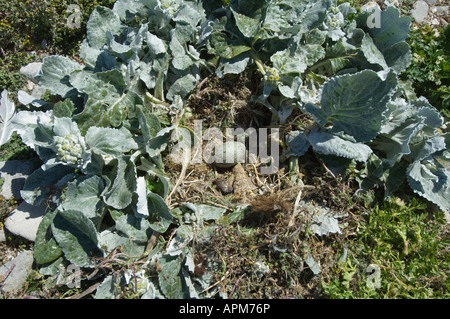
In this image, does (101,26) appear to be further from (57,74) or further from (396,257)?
(396,257)

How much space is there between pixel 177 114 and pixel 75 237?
1.14 meters

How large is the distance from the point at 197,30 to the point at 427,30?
2047 millimetres

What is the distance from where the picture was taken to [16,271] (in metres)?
2.47

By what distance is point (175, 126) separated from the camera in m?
2.60

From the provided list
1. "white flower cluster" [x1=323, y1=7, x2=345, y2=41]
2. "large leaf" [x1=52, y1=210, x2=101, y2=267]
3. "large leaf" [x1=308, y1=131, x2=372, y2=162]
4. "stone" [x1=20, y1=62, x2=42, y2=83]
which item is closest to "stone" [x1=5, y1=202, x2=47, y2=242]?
"large leaf" [x1=52, y1=210, x2=101, y2=267]

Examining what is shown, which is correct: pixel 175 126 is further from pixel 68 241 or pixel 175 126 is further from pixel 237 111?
pixel 68 241

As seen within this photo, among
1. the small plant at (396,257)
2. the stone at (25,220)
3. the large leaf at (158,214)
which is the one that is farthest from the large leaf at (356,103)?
the stone at (25,220)

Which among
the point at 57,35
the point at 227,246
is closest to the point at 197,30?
the point at 57,35

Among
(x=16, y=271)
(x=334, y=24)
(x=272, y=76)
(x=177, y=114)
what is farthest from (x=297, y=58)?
(x=16, y=271)

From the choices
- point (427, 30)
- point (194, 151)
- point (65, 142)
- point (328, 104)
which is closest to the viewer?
point (65, 142)

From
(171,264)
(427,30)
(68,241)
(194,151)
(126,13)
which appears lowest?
(171,264)

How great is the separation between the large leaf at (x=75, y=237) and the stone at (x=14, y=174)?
640 millimetres

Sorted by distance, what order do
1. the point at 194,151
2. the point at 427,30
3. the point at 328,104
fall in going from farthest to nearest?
the point at 427,30, the point at 194,151, the point at 328,104

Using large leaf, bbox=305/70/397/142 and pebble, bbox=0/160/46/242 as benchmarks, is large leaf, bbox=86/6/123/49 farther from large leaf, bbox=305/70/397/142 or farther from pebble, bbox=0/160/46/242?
large leaf, bbox=305/70/397/142
